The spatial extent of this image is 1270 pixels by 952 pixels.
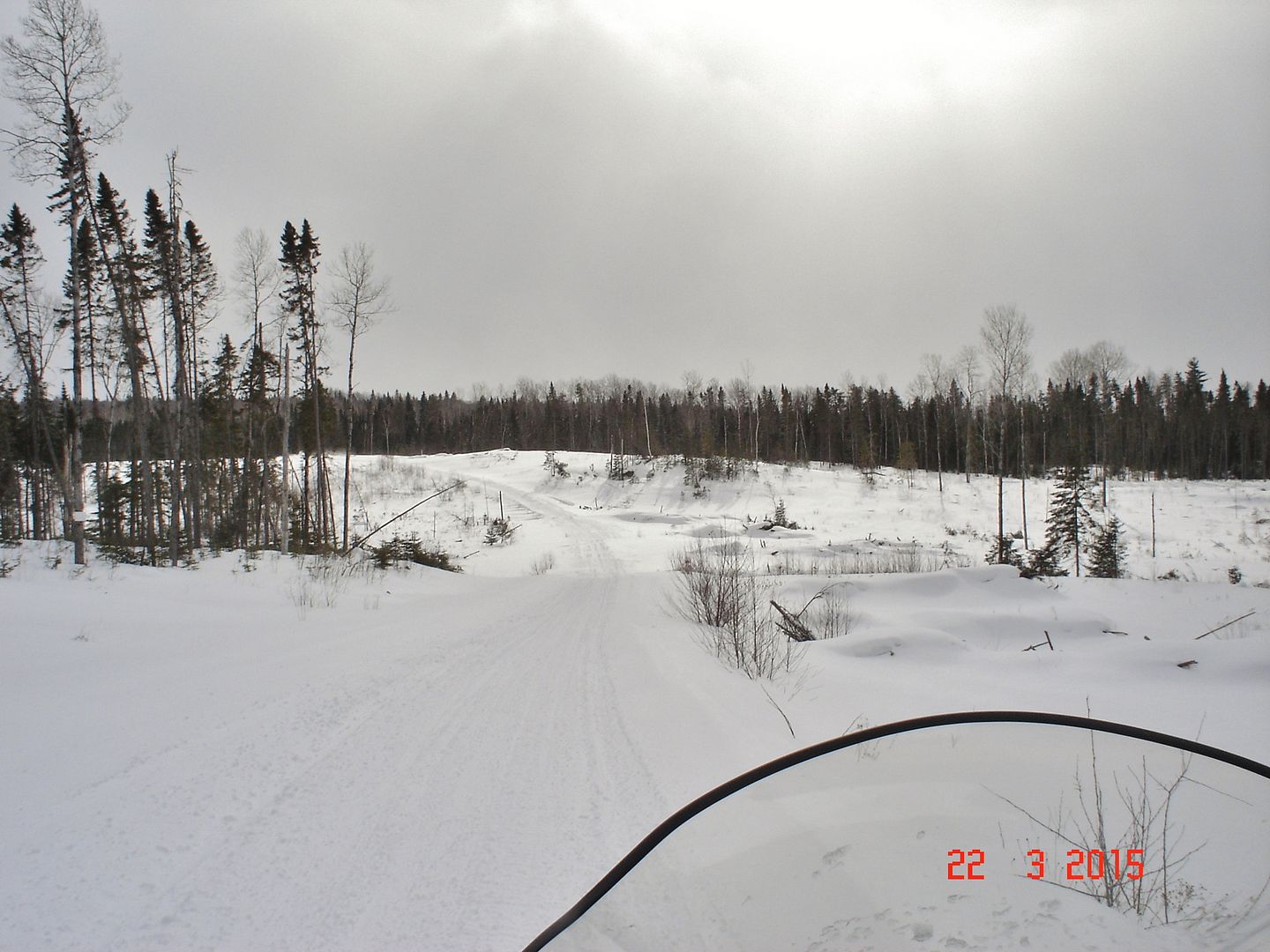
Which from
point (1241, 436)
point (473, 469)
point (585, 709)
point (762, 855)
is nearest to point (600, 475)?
point (473, 469)

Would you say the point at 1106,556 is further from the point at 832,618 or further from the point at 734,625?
the point at 734,625

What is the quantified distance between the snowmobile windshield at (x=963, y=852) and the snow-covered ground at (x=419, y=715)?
24cm

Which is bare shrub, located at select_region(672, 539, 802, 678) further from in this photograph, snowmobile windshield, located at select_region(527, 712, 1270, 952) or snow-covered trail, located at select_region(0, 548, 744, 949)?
snowmobile windshield, located at select_region(527, 712, 1270, 952)

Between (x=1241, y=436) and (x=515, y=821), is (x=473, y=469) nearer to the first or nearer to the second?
(x=515, y=821)

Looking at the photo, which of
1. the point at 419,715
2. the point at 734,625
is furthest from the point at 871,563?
the point at 419,715

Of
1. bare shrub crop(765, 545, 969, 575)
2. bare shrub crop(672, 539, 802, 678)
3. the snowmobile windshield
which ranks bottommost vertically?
bare shrub crop(765, 545, 969, 575)

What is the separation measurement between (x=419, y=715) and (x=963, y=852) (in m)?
4.41

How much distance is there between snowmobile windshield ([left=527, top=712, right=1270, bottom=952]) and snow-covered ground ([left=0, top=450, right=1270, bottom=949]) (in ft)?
0.78

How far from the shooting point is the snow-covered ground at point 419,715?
2428 millimetres

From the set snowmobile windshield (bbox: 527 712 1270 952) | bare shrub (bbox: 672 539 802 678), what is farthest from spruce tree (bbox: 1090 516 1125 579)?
snowmobile windshield (bbox: 527 712 1270 952)

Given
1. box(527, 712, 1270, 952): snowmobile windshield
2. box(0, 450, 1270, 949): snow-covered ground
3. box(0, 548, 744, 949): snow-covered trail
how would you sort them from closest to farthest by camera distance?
box(527, 712, 1270, 952): snowmobile windshield < box(0, 548, 744, 949): snow-covered trail < box(0, 450, 1270, 949): snow-covered ground

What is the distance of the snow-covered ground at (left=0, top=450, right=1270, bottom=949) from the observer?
243cm

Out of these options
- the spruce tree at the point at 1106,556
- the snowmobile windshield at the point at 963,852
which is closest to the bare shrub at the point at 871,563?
the spruce tree at the point at 1106,556

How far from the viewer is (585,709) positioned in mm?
5008
